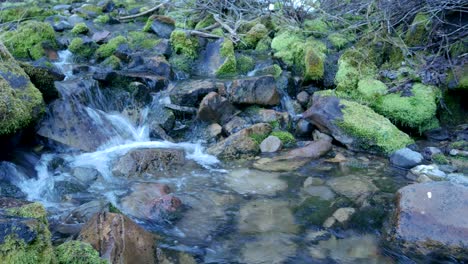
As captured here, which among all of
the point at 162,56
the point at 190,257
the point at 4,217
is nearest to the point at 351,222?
the point at 190,257

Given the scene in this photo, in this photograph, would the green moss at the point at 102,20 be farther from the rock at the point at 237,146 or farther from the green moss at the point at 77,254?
the green moss at the point at 77,254

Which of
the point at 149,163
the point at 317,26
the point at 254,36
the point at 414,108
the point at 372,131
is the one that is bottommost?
the point at 149,163

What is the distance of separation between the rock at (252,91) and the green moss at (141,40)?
308 centimetres

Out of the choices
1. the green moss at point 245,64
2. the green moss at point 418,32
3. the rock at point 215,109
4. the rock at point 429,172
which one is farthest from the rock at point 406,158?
the green moss at point 245,64

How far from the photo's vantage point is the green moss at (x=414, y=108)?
7.54 metres

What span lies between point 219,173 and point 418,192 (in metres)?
2.83

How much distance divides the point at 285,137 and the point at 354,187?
75.1 inches

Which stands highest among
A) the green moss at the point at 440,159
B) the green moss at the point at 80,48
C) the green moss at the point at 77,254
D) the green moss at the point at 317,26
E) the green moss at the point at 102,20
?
the green moss at the point at 317,26

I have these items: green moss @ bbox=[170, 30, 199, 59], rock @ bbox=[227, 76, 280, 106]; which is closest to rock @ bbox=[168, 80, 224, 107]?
rock @ bbox=[227, 76, 280, 106]

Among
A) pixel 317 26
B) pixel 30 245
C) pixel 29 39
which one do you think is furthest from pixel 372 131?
pixel 29 39

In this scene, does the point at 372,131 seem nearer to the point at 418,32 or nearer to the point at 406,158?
the point at 406,158

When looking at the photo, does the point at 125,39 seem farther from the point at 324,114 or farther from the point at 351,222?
the point at 351,222

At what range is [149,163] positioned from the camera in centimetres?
657

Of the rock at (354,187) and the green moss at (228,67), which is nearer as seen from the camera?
the rock at (354,187)
